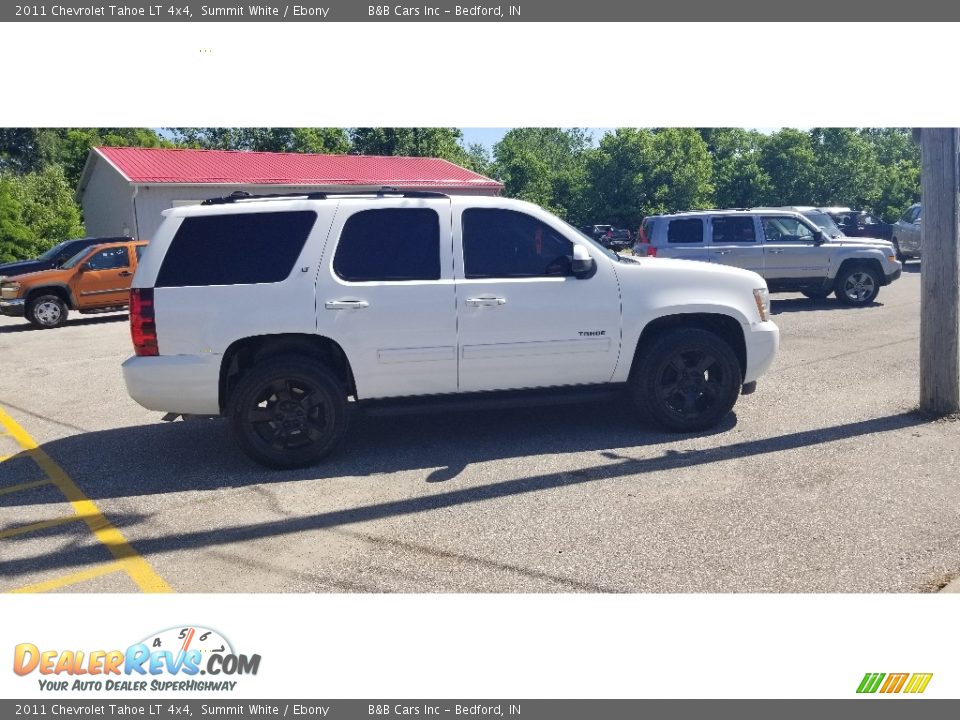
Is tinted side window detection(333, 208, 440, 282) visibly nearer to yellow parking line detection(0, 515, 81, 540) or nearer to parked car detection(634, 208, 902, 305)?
yellow parking line detection(0, 515, 81, 540)

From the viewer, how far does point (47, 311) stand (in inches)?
651

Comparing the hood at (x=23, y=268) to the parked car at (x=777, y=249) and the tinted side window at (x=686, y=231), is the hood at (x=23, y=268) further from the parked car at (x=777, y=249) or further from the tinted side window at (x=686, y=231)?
the tinted side window at (x=686, y=231)

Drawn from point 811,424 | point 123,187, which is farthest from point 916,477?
point 123,187

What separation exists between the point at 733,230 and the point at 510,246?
957 centimetres

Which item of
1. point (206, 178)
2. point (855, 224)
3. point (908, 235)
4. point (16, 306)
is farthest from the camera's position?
point (206, 178)

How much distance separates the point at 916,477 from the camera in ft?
18.2

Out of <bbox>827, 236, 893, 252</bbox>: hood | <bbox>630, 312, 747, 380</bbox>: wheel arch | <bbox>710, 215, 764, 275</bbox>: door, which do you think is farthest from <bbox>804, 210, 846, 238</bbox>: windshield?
<bbox>630, 312, 747, 380</bbox>: wheel arch

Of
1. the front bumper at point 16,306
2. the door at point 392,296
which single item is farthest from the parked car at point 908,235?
the front bumper at point 16,306

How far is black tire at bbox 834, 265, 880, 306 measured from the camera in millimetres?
15055

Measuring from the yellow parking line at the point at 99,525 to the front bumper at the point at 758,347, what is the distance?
15.9 ft

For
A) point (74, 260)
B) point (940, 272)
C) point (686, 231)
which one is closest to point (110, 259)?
point (74, 260)

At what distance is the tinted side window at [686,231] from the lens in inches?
580

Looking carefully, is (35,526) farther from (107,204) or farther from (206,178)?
(107,204)

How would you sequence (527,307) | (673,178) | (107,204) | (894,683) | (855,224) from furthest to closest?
(673,178) → (107,204) → (855,224) → (527,307) → (894,683)
